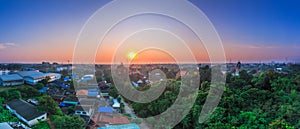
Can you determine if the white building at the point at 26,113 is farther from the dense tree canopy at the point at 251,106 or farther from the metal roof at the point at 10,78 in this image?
the metal roof at the point at 10,78

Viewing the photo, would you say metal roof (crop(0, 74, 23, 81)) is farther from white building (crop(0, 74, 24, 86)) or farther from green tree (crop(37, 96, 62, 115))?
green tree (crop(37, 96, 62, 115))

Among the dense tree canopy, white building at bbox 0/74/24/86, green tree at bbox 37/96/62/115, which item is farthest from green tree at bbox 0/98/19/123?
white building at bbox 0/74/24/86

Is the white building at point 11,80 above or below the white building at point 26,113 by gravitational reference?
above

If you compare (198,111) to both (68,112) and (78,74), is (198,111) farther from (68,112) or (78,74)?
(78,74)

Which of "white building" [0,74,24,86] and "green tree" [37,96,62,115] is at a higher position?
"white building" [0,74,24,86]

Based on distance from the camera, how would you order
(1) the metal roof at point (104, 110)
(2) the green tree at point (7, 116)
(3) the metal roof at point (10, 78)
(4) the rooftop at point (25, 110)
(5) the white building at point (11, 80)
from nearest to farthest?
(2) the green tree at point (7, 116)
(4) the rooftop at point (25, 110)
(1) the metal roof at point (104, 110)
(5) the white building at point (11, 80)
(3) the metal roof at point (10, 78)

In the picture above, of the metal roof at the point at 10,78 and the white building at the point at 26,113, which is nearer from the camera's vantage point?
the white building at the point at 26,113

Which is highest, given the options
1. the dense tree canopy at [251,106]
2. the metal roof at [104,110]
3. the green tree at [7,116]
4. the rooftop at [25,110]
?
the dense tree canopy at [251,106]

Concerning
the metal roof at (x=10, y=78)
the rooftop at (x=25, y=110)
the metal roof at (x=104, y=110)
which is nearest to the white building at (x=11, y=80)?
the metal roof at (x=10, y=78)

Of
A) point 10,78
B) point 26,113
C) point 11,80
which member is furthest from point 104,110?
point 10,78

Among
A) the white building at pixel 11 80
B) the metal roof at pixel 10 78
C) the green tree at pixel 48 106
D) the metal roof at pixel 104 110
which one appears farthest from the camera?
the metal roof at pixel 10 78
